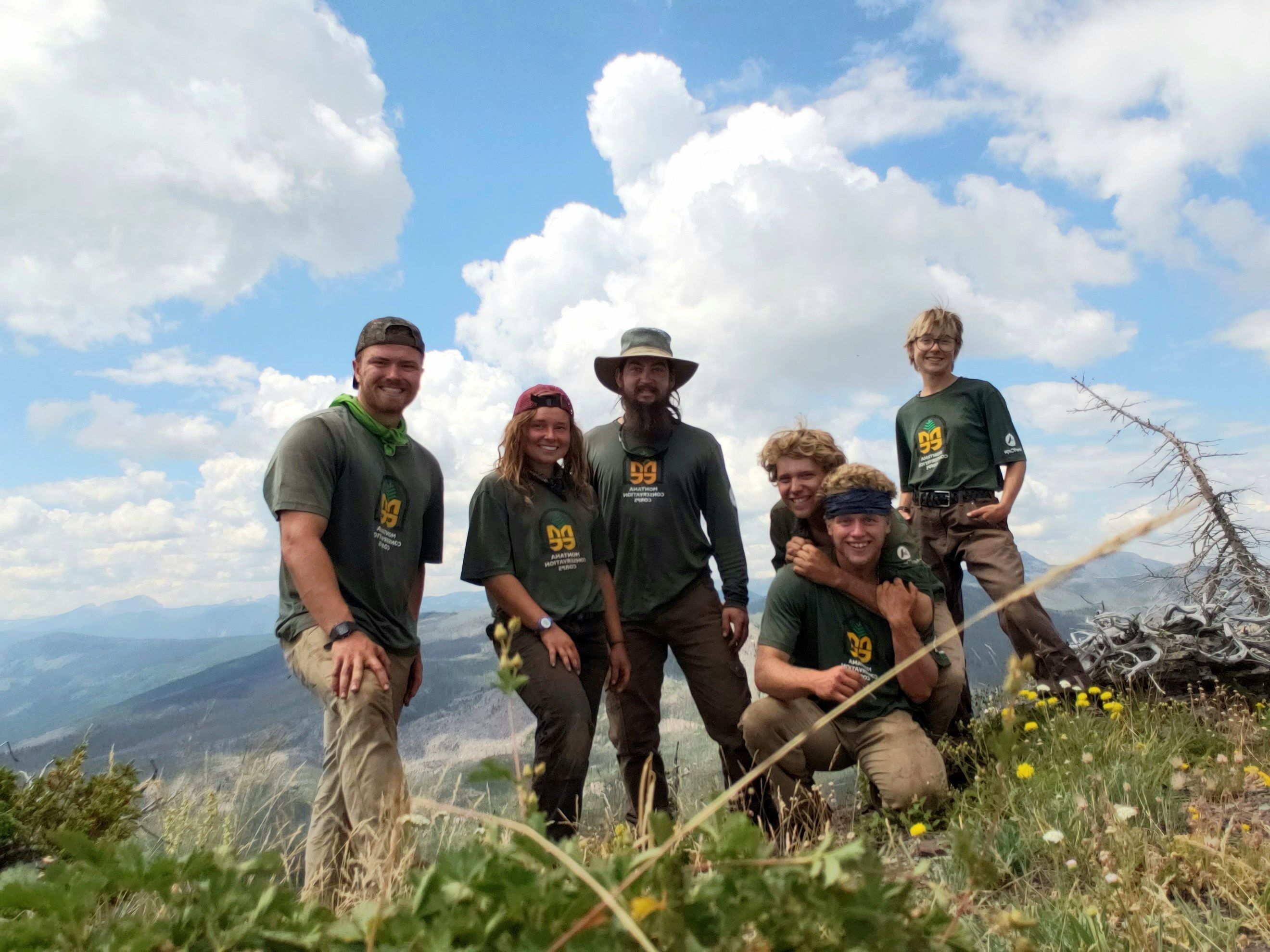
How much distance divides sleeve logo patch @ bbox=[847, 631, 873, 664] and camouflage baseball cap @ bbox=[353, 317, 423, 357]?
2637 mm

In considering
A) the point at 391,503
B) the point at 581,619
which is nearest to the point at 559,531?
the point at 581,619

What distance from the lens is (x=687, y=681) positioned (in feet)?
16.9

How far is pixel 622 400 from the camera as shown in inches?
211

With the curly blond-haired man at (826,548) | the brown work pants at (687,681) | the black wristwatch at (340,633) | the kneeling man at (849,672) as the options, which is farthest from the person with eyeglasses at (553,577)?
the curly blond-haired man at (826,548)

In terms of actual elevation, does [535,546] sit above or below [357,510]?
below

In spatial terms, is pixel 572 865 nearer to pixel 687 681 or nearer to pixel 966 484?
pixel 687 681

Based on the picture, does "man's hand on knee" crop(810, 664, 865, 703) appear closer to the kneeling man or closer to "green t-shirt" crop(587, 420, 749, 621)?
the kneeling man

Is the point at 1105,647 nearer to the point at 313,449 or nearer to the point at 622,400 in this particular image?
the point at 622,400

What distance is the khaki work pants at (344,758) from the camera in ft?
10.8

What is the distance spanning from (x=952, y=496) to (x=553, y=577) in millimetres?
2709

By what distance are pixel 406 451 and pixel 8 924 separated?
129 inches

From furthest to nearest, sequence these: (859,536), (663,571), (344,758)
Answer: (663,571) < (859,536) < (344,758)

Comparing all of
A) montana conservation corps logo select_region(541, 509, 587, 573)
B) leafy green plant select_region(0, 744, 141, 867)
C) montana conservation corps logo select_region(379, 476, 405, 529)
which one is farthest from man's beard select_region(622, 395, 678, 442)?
leafy green plant select_region(0, 744, 141, 867)

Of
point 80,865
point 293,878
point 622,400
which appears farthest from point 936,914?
point 622,400
